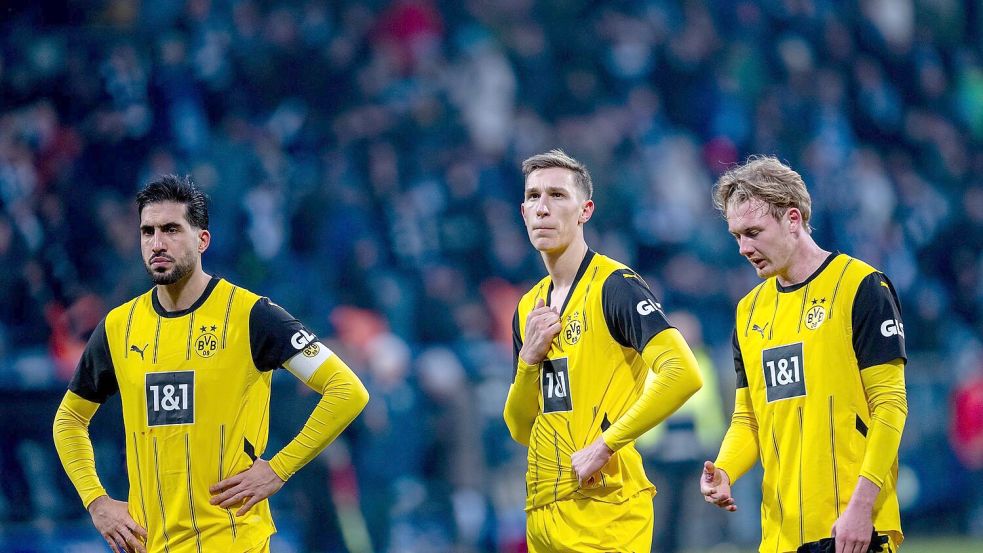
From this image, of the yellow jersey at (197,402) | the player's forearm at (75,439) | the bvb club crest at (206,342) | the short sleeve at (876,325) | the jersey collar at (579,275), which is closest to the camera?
the short sleeve at (876,325)

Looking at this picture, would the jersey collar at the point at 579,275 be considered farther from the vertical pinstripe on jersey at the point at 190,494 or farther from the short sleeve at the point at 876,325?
the vertical pinstripe on jersey at the point at 190,494

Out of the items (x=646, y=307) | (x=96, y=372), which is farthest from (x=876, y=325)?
(x=96, y=372)

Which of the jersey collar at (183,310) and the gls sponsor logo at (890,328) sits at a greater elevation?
the jersey collar at (183,310)

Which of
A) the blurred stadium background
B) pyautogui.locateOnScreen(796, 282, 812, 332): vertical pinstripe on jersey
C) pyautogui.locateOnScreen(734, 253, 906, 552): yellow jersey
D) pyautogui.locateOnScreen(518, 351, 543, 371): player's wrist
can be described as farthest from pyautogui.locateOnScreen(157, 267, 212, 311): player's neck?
the blurred stadium background

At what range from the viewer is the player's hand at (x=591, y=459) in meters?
4.37

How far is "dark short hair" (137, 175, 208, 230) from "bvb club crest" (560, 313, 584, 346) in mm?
1530

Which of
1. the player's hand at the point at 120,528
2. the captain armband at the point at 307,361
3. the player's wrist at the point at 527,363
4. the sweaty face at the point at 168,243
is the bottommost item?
the player's hand at the point at 120,528

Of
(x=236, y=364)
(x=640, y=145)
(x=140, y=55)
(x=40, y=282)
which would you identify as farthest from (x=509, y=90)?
(x=236, y=364)

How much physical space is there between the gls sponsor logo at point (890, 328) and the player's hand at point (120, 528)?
111 inches

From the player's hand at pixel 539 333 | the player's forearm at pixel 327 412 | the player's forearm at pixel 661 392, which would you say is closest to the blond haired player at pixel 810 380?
the player's forearm at pixel 661 392

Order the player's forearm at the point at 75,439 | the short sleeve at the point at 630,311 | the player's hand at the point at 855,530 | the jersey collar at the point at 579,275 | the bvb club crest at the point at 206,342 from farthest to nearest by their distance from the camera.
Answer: the player's forearm at the point at 75,439
the jersey collar at the point at 579,275
the bvb club crest at the point at 206,342
the short sleeve at the point at 630,311
the player's hand at the point at 855,530

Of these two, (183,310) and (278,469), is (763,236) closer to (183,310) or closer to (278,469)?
(278,469)

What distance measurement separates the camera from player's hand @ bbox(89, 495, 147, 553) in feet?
15.1

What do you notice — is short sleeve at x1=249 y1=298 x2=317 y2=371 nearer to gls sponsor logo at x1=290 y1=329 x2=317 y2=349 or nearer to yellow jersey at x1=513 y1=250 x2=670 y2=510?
gls sponsor logo at x1=290 y1=329 x2=317 y2=349
